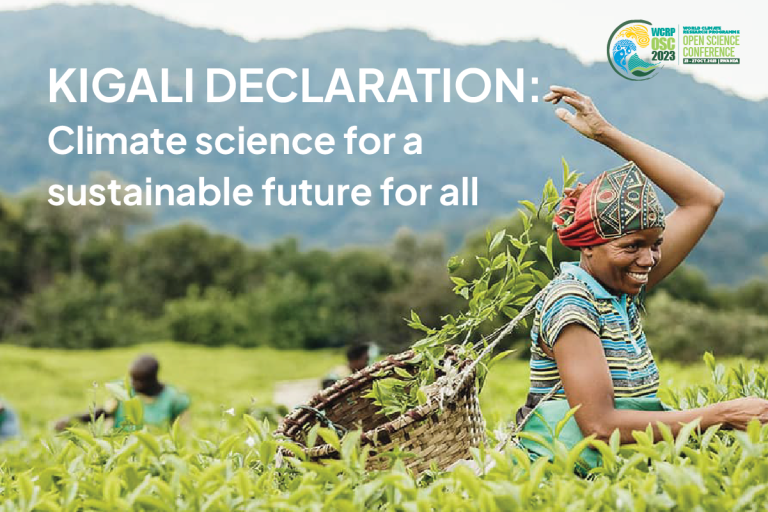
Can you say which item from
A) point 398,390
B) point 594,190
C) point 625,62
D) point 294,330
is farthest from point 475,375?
point 294,330

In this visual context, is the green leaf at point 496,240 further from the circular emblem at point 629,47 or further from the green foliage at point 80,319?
the green foliage at point 80,319

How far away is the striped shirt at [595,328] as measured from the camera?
8.18ft

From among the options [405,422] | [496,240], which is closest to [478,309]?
[496,240]

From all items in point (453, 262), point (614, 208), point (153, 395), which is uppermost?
point (614, 208)

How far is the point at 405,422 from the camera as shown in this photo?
96.0 inches

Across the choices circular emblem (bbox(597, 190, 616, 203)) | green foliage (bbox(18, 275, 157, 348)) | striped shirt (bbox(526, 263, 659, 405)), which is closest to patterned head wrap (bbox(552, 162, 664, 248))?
circular emblem (bbox(597, 190, 616, 203))

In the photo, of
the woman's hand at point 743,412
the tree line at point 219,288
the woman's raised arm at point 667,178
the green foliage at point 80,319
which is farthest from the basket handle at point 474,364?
the green foliage at point 80,319

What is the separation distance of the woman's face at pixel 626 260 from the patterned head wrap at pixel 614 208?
2cm

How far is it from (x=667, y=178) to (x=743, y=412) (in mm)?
832

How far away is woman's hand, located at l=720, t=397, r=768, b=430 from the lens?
231cm

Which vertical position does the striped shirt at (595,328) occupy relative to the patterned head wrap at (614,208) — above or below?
below

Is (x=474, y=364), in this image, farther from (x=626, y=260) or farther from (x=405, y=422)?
(x=626, y=260)

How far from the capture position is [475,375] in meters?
2.73

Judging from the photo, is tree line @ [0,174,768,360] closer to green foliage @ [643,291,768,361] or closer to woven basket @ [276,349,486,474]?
green foliage @ [643,291,768,361]
